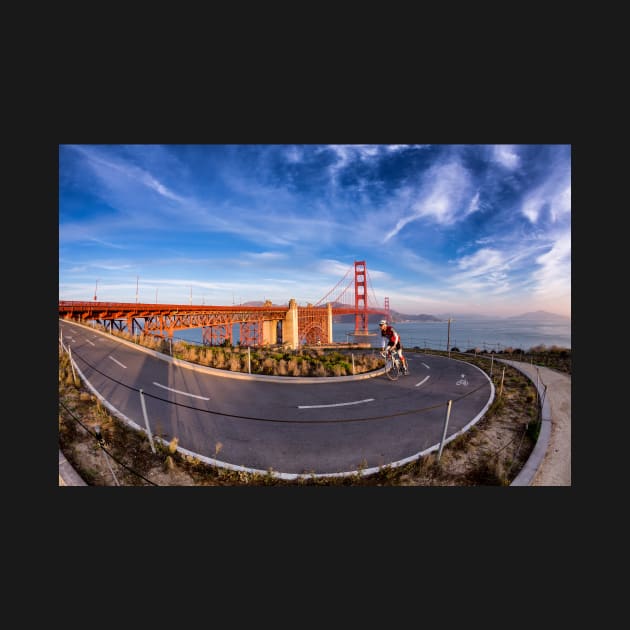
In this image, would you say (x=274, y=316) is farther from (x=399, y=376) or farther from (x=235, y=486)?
(x=235, y=486)

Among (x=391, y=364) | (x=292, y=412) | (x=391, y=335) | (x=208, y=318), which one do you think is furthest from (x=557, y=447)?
(x=208, y=318)

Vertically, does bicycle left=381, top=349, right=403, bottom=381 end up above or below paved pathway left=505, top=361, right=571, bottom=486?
above

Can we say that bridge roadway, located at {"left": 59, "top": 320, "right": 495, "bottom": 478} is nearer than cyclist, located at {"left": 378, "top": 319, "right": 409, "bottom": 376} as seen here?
Yes

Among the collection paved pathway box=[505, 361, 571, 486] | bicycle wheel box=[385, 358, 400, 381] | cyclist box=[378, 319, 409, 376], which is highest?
cyclist box=[378, 319, 409, 376]

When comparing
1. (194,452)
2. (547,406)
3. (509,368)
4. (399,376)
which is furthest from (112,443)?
(509,368)

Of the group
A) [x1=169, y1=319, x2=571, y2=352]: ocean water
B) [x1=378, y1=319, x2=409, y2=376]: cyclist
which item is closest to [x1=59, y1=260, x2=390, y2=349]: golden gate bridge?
[x1=169, y1=319, x2=571, y2=352]: ocean water

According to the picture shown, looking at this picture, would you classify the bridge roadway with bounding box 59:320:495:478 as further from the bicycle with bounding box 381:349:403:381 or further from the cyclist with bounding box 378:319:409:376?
the cyclist with bounding box 378:319:409:376
